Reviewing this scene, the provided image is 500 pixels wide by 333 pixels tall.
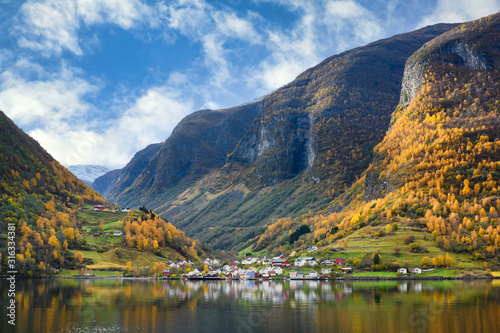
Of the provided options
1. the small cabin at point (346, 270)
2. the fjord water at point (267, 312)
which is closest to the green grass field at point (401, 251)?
the small cabin at point (346, 270)

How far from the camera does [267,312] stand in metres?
87.5

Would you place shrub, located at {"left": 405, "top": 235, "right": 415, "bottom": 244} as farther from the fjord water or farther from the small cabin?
the fjord water

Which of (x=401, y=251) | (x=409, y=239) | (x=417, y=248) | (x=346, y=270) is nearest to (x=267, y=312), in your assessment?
(x=346, y=270)

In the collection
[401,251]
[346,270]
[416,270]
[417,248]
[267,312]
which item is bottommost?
[346,270]

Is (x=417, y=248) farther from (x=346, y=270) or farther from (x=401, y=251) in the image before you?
(x=346, y=270)

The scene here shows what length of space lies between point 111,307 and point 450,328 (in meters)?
71.7

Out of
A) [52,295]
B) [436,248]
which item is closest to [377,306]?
[52,295]

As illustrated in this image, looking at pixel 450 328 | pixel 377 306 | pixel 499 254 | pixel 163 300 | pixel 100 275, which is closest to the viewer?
pixel 450 328

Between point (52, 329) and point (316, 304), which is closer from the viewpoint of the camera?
point (52, 329)

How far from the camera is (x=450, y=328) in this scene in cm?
6725

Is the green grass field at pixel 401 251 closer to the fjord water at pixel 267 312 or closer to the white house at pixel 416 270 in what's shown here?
the white house at pixel 416 270

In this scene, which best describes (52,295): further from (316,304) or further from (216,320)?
(316,304)

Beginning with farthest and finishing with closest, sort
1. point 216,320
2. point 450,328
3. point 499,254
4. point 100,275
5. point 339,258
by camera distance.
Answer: point 100,275, point 339,258, point 499,254, point 216,320, point 450,328

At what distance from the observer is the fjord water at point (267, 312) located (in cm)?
7088
